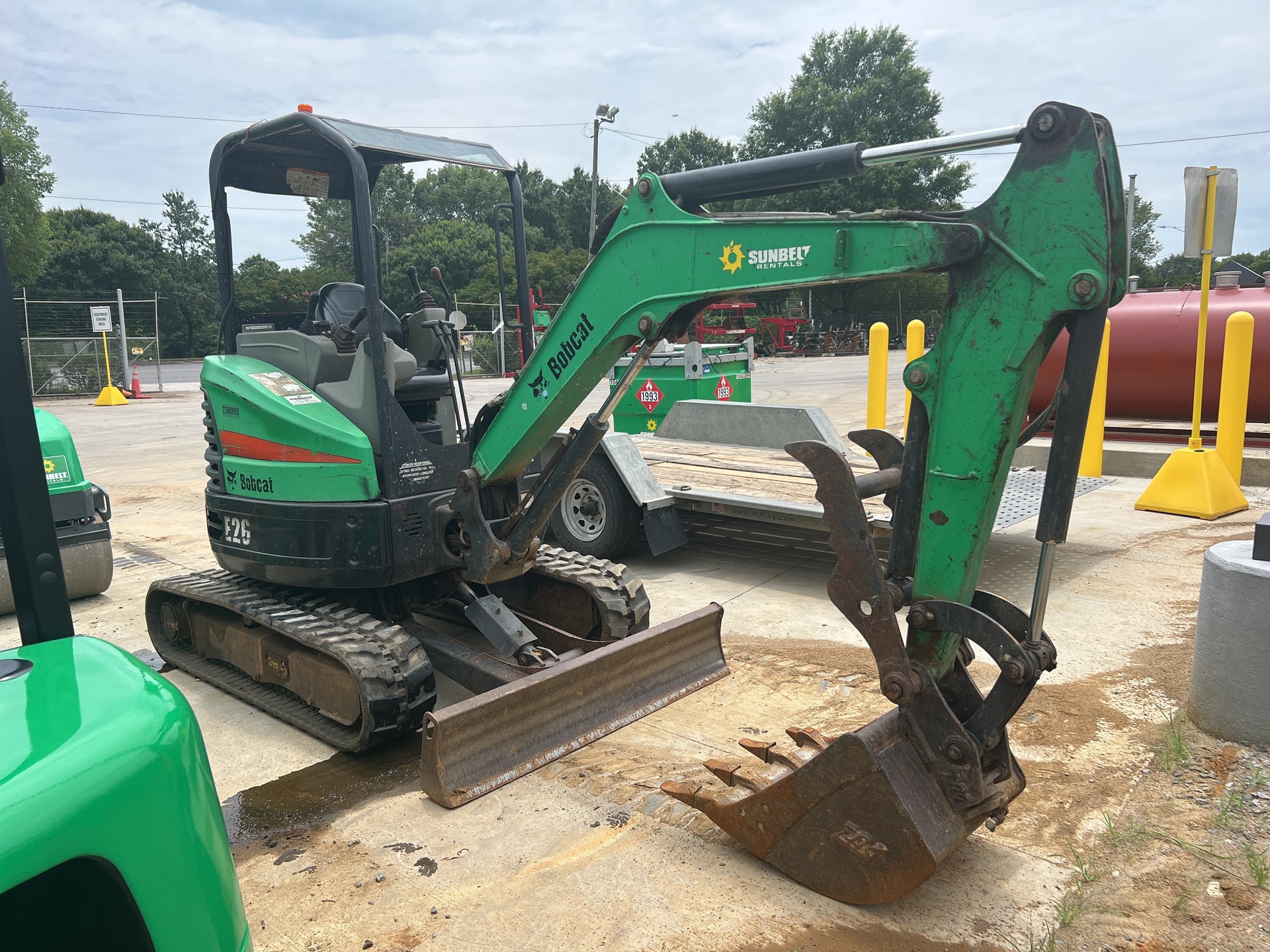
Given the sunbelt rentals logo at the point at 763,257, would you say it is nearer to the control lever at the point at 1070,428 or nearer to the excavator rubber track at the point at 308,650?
the control lever at the point at 1070,428

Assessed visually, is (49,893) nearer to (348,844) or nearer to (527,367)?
(348,844)

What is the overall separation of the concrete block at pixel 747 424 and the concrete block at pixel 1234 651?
397 cm

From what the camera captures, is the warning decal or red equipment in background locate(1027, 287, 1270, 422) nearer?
red equipment in background locate(1027, 287, 1270, 422)

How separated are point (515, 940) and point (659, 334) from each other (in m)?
2.21

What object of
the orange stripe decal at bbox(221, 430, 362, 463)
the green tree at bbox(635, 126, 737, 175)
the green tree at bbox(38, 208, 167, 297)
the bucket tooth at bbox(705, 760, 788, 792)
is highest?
the green tree at bbox(635, 126, 737, 175)

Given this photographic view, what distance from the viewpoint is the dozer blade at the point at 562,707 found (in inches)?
140

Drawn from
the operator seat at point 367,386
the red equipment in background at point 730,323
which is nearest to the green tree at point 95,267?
the red equipment in background at point 730,323

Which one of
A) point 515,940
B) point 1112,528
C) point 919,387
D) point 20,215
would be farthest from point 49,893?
point 20,215

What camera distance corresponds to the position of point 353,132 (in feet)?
14.3

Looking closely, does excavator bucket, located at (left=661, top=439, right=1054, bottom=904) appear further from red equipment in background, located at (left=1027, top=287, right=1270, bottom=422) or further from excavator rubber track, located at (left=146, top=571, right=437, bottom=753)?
red equipment in background, located at (left=1027, top=287, right=1270, bottom=422)

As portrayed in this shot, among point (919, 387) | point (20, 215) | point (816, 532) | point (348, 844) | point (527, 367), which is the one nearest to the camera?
point (919, 387)

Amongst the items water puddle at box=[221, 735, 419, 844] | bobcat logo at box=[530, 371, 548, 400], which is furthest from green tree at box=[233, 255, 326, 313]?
water puddle at box=[221, 735, 419, 844]

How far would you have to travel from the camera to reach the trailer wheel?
7148 millimetres

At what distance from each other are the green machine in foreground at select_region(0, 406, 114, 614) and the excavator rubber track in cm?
134
